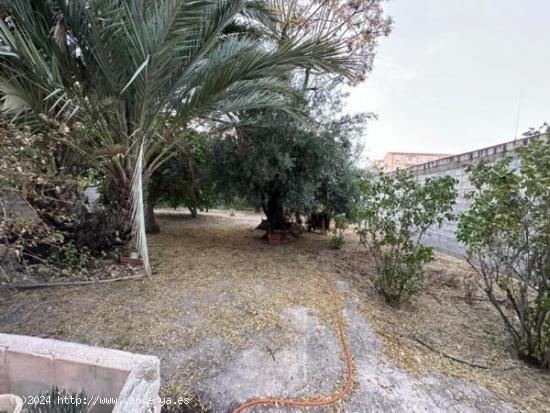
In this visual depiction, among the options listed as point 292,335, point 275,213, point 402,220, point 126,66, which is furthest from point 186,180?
point 292,335

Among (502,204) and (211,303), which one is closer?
(502,204)

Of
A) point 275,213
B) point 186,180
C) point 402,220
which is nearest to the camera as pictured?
point 402,220

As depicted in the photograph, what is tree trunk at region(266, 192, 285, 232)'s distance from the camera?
6.19 meters

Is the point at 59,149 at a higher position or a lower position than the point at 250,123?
lower

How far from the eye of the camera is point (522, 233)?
243 cm

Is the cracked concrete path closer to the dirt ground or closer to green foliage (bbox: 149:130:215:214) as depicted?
the dirt ground

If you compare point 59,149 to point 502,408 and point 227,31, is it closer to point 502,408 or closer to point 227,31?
point 227,31

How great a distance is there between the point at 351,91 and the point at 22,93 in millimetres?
5634

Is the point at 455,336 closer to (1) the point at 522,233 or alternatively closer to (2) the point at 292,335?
(1) the point at 522,233

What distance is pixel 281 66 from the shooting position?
3.43 meters

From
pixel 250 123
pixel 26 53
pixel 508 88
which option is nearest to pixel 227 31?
pixel 250 123

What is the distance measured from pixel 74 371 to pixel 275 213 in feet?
18.1

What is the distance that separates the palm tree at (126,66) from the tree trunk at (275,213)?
2.45 meters

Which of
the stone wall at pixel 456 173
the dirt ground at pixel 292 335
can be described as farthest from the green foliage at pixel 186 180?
the stone wall at pixel 456 173
